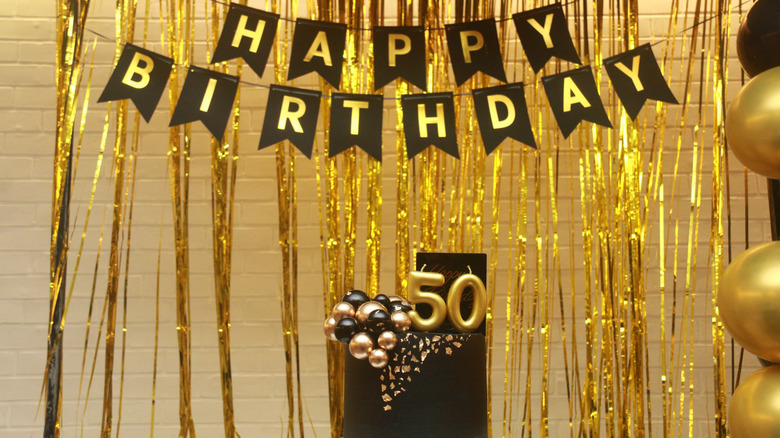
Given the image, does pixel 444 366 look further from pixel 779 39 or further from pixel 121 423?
pixel 121 423

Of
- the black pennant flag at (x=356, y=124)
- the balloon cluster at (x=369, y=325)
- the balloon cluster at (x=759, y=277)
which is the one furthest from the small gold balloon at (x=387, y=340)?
the black pennant flag at (x=356, y=124)

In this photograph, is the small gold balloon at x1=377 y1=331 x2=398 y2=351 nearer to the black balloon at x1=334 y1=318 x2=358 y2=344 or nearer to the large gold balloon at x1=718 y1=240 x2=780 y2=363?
the black balloon at x1=334 y1=318 x2=358 y2=344

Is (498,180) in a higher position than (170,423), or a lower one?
higher

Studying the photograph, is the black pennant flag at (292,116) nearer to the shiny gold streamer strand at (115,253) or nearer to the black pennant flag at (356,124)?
the black pennant flag at (356,124)

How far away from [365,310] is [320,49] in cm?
75

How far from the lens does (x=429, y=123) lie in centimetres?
170

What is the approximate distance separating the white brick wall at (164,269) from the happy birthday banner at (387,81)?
457 millimetres

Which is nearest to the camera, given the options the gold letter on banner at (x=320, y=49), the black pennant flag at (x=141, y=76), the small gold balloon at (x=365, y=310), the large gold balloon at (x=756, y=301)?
the large gold balloon at (x=756, y=301)

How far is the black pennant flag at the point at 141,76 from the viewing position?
159cm

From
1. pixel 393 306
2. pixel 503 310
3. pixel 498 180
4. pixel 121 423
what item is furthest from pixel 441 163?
pixel 121 423

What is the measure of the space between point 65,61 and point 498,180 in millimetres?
1125

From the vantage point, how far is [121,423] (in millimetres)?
2062

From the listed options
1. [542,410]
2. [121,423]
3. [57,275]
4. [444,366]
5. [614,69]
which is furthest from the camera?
[121,423]

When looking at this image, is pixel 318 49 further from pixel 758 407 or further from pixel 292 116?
pixel 758 407
